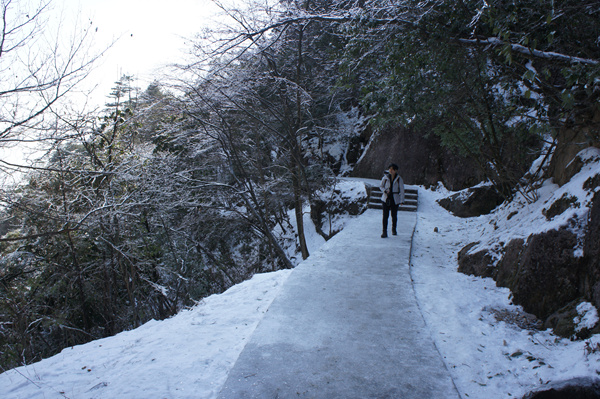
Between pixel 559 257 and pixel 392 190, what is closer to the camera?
pixel 559 257

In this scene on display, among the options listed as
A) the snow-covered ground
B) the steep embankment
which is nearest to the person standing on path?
the steep embankment

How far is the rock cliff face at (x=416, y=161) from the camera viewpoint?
439 inches

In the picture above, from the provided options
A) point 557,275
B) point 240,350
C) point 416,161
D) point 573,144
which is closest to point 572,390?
point 557,275

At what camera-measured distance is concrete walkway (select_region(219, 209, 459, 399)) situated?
229cm

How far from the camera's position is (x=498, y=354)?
280 cm

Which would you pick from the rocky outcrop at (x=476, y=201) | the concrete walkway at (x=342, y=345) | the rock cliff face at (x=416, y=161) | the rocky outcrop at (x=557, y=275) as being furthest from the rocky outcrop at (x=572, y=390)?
the rock cliff face at (x=416, y=161)

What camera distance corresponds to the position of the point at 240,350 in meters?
2.87

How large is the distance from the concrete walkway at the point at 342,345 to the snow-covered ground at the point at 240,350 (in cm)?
19

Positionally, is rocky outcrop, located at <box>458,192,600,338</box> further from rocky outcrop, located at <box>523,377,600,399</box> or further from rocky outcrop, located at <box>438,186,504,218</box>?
rocky outcrop, located at <box>438,186,504,218</box>

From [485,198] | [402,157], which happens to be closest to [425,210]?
[485,198]

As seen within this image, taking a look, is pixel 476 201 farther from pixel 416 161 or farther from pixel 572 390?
pixel 572 390

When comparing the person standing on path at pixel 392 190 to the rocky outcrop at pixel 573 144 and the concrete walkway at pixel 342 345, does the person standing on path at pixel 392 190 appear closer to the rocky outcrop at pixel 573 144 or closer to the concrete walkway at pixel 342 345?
the concrete walkway at pixel 342 345

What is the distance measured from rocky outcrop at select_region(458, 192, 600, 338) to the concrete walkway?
1.16 metres

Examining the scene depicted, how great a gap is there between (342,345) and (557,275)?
7.60 feet
